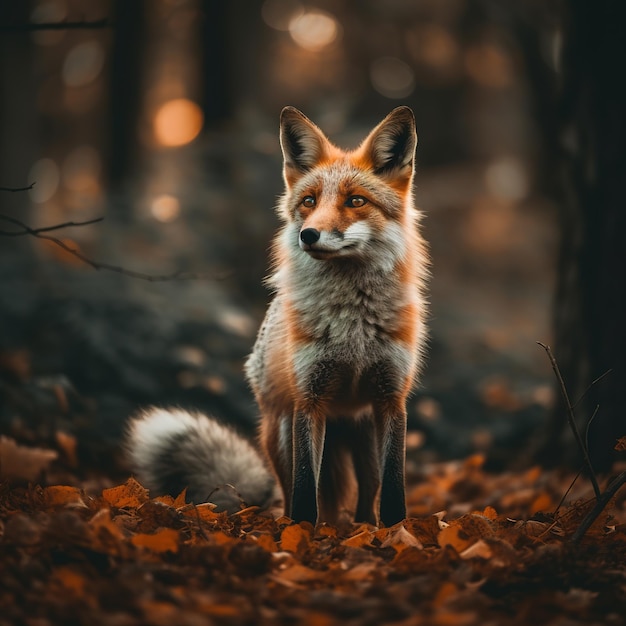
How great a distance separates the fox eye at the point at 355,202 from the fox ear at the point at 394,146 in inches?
13.7

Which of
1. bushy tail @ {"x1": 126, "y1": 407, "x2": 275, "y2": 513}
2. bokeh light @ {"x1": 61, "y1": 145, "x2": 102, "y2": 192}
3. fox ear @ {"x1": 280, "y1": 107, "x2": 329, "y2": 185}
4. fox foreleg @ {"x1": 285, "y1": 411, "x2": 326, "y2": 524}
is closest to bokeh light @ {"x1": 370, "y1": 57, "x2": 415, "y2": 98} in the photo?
bokeh light @ {"x1": 61, "y1": 145, "x2": 102, "y2": 192}

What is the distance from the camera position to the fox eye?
14.1ft

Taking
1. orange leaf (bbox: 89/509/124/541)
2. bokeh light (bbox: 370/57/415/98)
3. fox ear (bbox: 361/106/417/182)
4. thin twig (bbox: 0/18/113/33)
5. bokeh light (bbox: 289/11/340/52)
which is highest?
bokeh light (bbox: 289/11/340/52)

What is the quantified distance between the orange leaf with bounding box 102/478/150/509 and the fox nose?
1.68 metres

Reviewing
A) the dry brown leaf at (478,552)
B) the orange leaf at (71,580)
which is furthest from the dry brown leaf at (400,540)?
the orange leaf at (71,580)

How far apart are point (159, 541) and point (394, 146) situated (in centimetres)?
288

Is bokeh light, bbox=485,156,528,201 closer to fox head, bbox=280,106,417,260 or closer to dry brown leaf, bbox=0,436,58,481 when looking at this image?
fox head, bbox=280,106,417,260

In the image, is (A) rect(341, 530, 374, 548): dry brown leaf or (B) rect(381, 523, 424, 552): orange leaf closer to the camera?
(B) rect(381, 523, 424, 552): orange leaf

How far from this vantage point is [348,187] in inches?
171

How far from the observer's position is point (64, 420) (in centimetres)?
604

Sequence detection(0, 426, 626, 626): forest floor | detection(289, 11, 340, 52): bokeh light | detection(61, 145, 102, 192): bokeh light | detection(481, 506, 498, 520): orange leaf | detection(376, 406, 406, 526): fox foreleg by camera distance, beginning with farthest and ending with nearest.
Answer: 1. detection(61, 145, 102, 192): bokeh light
2. detection(289, 11, 340, 52): bokeh light
3. detection(376, 406, 406, 526): fox foreleg
4. detection(481, 506, 498, 520): orange leaf
5. detection(0, 426, 626, 626): forest floor

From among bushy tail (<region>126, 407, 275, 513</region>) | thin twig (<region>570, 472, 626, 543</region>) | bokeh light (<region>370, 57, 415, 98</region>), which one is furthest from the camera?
bokeh light (<region>370, 57, 415, 98</region>)

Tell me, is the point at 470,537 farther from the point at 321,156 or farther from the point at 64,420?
the point at 64,420

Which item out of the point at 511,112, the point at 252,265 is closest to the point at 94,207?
the point at 252,265
